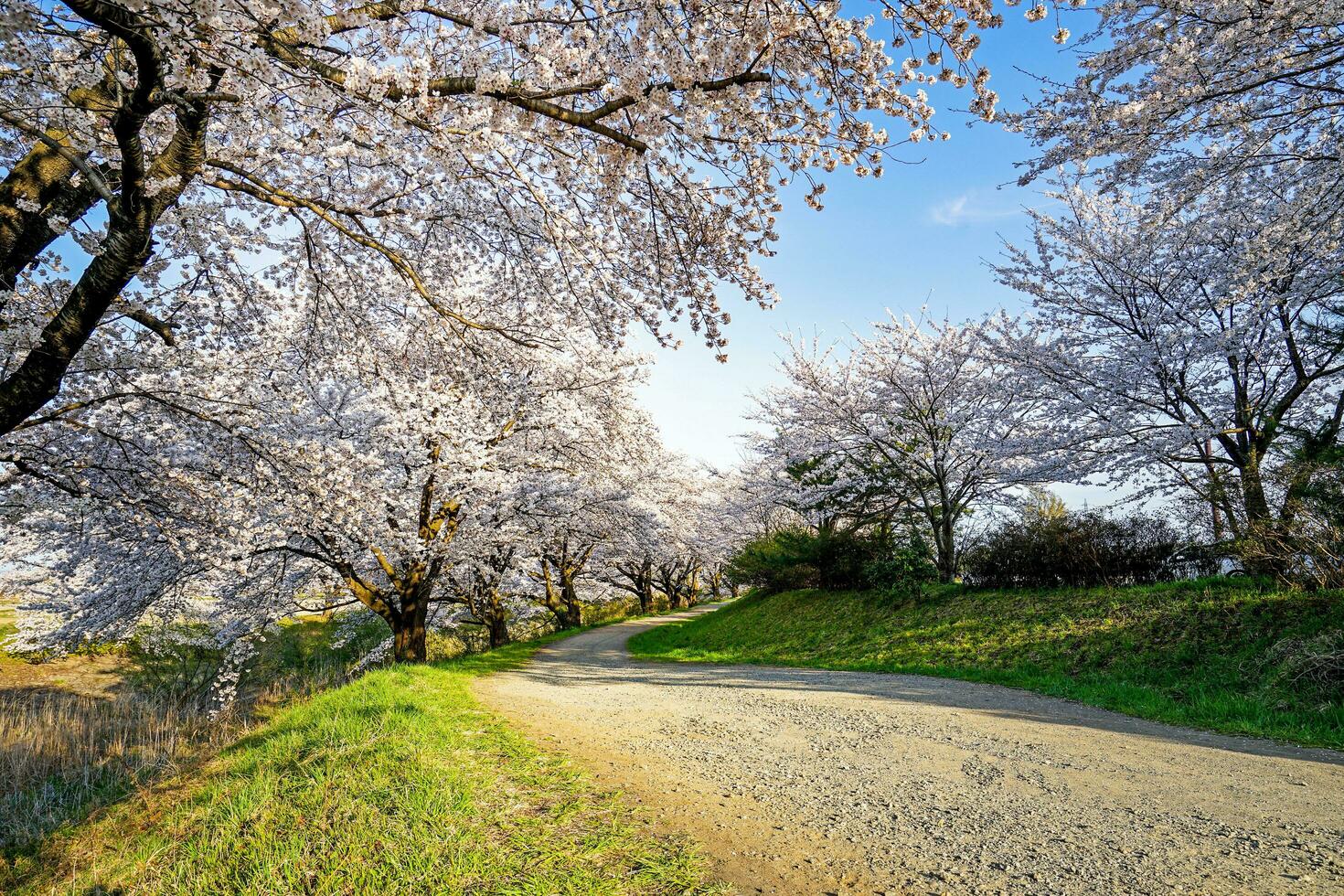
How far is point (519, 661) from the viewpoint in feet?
46.0

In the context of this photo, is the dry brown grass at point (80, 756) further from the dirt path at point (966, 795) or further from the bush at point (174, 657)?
the bush at point (174, 657)

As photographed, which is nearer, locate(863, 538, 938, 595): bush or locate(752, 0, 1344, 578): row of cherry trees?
locate(752, 0, 1344, 578): row of cherry trees

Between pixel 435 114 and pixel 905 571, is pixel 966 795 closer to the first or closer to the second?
pixel 435 114

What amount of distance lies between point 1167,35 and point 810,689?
8.26 metres

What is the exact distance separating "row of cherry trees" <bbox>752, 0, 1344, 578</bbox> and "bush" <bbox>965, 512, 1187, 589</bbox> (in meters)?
Result: 0.76

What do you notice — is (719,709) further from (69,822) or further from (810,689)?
(69,822)

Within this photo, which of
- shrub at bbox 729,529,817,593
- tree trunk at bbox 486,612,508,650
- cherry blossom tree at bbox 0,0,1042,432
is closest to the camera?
cherry blossom tree at bbox 0,0,1042,432

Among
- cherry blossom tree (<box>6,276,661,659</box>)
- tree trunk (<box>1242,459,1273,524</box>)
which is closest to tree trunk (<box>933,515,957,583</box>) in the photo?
tree trunk (<box>1242,459,1273,524</box>)

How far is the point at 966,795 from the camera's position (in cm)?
423

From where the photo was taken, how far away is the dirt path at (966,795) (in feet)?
10.3

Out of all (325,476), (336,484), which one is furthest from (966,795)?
(336,484)

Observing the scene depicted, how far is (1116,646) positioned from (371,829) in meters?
9.92

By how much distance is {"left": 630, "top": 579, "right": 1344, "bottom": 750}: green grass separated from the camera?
6.48 metres

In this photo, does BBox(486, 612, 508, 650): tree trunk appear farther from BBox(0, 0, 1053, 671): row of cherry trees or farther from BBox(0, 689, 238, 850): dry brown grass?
BBox(0, 689, 238, 850): dry brown grass
